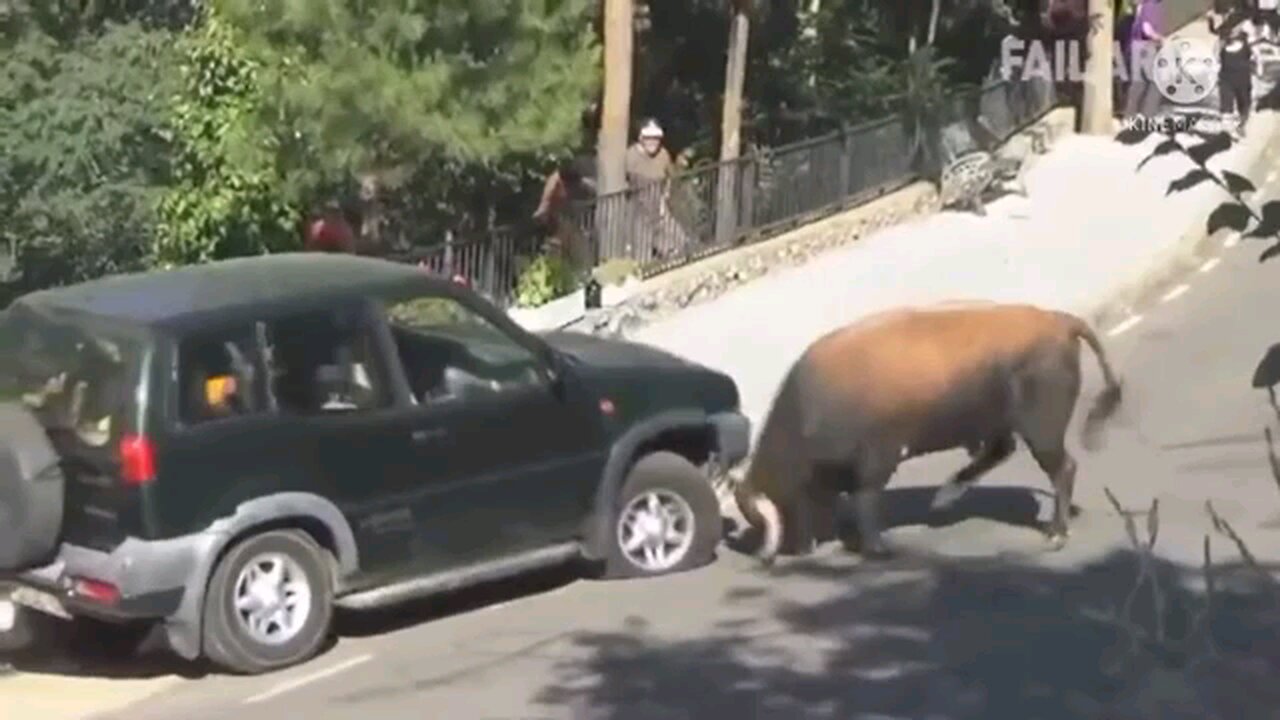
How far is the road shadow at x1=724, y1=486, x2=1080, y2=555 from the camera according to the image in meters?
12.1

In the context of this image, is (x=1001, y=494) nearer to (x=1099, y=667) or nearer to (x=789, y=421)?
(x=789, y=421)

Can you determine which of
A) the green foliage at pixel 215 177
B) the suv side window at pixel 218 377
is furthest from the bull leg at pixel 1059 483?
the green foliage at pixel 215 177

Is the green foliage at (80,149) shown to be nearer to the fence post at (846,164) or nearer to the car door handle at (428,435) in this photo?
Answer: the fence post at (846,164)

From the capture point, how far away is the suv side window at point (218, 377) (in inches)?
388

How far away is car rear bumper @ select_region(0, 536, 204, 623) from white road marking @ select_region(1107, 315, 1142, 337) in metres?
9.39

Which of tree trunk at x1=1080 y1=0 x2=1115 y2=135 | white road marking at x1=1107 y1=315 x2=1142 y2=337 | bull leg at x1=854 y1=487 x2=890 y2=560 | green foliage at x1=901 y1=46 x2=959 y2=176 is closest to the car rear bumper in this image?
bull leg at x1=854 y1=487 x2=890 y2=560

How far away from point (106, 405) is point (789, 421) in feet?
10.3

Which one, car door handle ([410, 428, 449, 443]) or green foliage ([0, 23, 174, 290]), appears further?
green foliage ([0, 23, 174, 290])

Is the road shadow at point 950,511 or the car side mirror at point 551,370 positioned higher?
the car side mirror at point 551,370

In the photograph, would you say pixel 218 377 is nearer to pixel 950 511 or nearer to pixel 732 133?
pixel 950 511

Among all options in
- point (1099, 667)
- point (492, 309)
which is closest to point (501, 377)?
point (492, 309)

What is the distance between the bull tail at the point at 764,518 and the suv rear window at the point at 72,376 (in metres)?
3.05

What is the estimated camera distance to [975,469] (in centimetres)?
1234

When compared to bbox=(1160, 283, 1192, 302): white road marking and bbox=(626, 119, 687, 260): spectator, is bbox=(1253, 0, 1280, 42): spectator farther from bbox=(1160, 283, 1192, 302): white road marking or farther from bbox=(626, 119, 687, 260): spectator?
bbox=(626, 119, 687, 260): spectator
